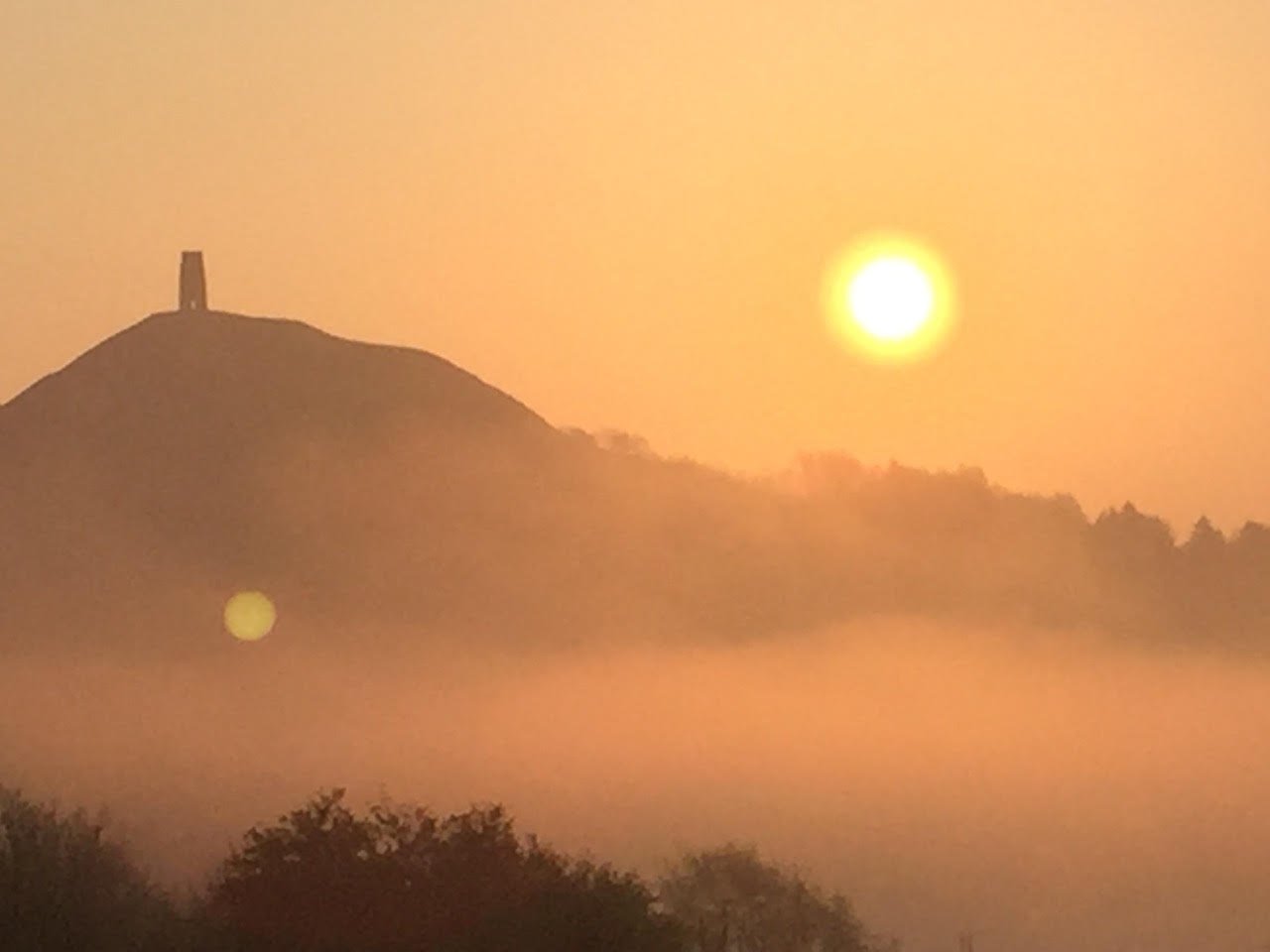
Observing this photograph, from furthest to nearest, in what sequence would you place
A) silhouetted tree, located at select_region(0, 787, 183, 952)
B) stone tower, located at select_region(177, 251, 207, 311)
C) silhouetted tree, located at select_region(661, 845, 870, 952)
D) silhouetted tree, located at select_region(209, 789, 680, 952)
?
stone tower, located at select_region(177, 251, 207, 311) → silhouetted tree, located at select_region(661, 845, 870, 952) → silhouetted tree, located at select_region(209, 789, 680, 952) → silhouetted tree, located at select_region(0, 787, 183, 952)

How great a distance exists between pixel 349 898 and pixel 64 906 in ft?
16.3

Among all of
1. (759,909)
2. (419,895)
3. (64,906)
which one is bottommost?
(64,906)

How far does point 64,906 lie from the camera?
42594 mm

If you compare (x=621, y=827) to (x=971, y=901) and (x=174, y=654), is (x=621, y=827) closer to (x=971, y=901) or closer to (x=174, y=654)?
(x=971, y=901)

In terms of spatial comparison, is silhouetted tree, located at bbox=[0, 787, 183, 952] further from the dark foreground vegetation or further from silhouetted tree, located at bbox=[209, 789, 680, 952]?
silhouetted tree, located at bbox=[209, 789, 680, 952]

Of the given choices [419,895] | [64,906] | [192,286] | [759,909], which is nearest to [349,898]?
[419,895]

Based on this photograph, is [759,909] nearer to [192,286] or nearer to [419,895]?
[419,895]

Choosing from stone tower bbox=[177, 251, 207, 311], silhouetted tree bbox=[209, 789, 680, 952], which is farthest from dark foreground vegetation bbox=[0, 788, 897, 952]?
stone tower bbox=[177, 251, 207, 311]

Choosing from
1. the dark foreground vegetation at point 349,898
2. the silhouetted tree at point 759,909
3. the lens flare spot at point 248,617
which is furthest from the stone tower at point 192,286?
the dark foreground vegetation at point 349,898

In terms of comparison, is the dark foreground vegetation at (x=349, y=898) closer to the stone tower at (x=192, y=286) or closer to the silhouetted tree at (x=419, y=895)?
the silhouetted tree at (x=419, y=895)

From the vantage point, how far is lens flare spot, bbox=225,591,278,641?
197500mm

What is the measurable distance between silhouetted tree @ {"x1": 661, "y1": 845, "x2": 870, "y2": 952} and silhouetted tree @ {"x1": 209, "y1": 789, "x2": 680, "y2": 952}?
29.2 m

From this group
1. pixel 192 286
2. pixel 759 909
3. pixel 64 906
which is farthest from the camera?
pixel 192 286

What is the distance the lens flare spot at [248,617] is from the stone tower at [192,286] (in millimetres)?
21972
